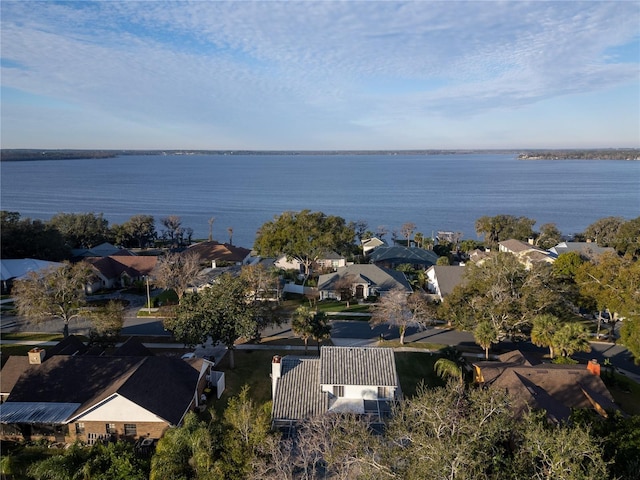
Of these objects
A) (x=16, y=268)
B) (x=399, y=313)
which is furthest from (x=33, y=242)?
(x=399, y=313)

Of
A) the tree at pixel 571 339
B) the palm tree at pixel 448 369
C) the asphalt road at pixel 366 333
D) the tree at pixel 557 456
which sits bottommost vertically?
the asphalt road at pixel 366 333

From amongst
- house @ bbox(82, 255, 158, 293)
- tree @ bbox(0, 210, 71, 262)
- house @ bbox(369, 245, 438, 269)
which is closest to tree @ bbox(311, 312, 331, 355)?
house @ bbox(82, 255, 158, 293)

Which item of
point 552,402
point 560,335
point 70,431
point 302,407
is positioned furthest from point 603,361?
point 70,431

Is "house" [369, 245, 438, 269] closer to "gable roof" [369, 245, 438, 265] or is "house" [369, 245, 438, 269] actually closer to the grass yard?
"gable roof" [369, 245, 438, 265]

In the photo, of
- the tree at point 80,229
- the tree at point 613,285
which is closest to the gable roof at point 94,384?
the tree at point 613,285

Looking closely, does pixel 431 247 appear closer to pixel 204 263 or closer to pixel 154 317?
pixel 204 263

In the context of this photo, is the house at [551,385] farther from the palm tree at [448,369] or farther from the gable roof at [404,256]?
the gable roof at [404,256]
